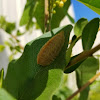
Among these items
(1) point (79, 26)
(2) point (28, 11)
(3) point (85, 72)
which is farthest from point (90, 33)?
(2) point (28, 11)

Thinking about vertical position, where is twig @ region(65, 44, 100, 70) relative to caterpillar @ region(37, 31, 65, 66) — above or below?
below

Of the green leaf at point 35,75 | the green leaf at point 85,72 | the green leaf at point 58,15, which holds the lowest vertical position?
the green leaf at point 85,72

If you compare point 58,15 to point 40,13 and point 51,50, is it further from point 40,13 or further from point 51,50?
point 51,50

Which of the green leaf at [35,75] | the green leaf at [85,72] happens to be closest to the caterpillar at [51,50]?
the green leaf at [35,75]

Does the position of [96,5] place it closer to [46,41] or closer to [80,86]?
[46,41]

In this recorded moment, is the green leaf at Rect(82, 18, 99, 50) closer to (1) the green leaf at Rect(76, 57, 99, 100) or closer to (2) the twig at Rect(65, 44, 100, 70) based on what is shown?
(2) the twig at Rect(65, 44, 100, 70)

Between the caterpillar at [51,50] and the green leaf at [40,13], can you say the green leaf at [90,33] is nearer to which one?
the caterpillar at [51,50]

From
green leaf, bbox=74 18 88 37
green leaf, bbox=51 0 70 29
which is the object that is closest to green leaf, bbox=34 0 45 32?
green leaf, bbox=51 0 70 29
